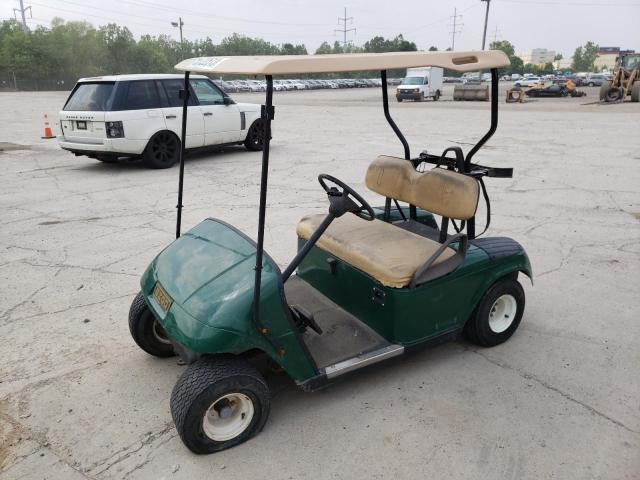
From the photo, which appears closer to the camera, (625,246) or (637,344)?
(637,344)

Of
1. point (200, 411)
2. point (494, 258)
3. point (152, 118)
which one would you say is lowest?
point (200, 411)

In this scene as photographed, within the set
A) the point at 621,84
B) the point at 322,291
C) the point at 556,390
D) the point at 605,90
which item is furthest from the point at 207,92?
the point at 621,84

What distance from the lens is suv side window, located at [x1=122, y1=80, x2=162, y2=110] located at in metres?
8.40

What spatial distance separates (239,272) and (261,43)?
113 metres

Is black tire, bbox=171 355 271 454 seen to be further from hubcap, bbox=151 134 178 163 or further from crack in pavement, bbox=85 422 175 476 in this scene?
hubcap, bbox=151 134 178 163

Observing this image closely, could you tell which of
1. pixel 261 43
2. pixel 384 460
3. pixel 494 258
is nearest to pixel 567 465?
pixel 384 460

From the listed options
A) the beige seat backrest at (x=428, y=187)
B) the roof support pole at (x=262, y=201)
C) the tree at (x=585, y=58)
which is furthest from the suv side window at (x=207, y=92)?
the tree at (x=585, y=58)

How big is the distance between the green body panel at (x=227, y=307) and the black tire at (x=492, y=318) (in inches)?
50.8

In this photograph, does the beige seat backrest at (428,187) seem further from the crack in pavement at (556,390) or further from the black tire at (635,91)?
the black tire at (635,91)

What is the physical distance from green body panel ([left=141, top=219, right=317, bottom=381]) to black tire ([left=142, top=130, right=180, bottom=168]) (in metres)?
6.48

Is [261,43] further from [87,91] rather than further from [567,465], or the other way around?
[567,465]

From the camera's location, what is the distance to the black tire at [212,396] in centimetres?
237

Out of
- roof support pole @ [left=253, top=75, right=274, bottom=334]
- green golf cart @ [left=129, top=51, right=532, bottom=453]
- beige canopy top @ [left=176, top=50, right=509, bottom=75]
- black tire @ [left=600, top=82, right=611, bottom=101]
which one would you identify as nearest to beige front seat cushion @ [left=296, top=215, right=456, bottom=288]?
green golf cart @ [left=129, top=51, right=532, bottom=453]

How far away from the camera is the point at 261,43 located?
106562mm
